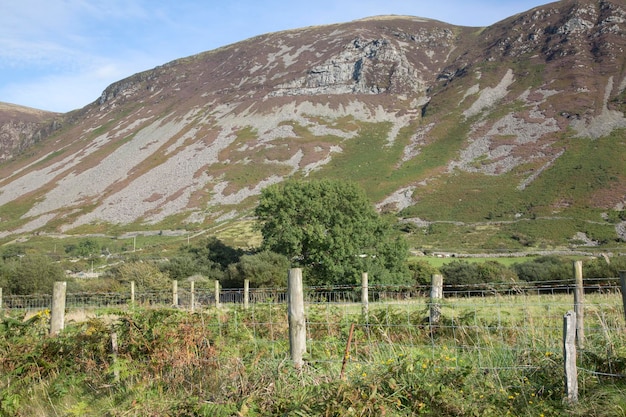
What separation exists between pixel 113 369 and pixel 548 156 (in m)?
80.3

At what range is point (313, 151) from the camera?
310 feet

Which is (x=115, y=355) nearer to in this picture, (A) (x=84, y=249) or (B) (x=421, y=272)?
(B) (x=421, y=272)

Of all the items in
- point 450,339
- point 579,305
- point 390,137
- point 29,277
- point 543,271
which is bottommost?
point 543,271

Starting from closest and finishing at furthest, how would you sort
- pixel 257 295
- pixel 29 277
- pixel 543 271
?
pixel 257 295, pixel 29 277, pixel 543 271

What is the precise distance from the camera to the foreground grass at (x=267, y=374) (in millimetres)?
4824

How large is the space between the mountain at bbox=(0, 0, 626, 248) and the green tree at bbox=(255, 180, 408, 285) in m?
21.9

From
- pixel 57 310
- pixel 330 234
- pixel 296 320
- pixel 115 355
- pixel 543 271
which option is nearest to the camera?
pixel 296 320

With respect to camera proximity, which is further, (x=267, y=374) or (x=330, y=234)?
(x=330, y=234)

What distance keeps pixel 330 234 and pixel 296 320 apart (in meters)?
28.1

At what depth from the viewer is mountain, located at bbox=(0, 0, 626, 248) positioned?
222 ft

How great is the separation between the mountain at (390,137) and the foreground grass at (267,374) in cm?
4838

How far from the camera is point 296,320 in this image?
5906 mm

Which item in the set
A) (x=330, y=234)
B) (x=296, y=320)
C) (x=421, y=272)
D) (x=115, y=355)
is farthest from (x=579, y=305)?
(x=421, y=272)

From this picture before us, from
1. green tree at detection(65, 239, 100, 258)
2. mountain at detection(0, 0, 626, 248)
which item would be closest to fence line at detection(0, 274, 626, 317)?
green tree at detection(65, 239, 100, 258)
